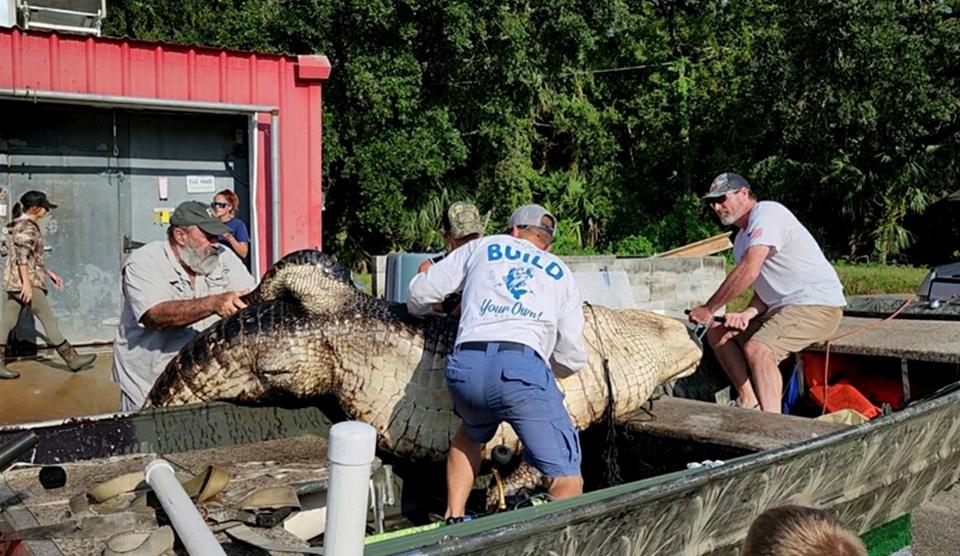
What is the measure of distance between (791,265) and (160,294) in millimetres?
3318

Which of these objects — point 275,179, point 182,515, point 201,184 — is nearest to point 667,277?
point 275,179

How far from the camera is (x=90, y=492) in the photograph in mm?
2650

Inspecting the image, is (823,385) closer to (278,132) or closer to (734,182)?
(734,182)

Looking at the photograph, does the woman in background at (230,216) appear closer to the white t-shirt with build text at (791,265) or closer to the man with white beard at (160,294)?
the man with white beard at (160,294)

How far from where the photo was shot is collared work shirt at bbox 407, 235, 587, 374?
3.49 metres

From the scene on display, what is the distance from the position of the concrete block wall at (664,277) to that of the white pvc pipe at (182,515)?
928 centimetres

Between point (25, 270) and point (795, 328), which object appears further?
point (25, 270)

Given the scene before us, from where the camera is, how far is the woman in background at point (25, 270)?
824 centimetres

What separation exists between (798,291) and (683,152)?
765 inches

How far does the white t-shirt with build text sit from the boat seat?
107cm

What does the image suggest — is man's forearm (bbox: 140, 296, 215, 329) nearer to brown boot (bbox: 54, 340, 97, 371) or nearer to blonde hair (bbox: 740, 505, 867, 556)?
blonde hair (bbox: 740, 505, 867, 556)

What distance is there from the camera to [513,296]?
3500mm

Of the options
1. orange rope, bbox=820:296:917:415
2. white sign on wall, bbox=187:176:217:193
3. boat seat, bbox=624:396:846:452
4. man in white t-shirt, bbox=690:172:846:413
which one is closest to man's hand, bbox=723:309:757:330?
man in white t-shirt, bbox=690:172:846:413

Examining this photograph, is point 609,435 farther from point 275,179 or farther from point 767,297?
point 275,179
